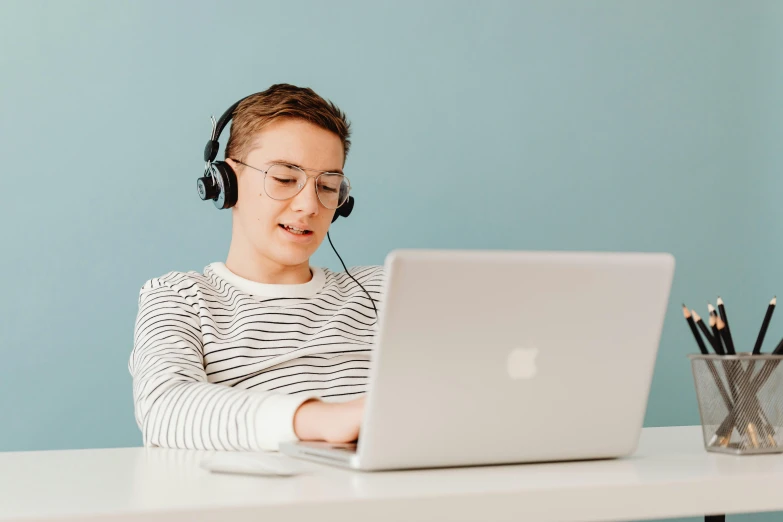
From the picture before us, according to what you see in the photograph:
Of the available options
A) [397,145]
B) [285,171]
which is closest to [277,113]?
[285,171]

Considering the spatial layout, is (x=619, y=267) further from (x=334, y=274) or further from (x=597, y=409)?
(x=334, y=274)

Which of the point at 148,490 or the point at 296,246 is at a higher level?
the point at 296,246

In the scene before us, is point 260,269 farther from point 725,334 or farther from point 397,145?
point 725,334

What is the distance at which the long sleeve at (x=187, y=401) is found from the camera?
40.4 inches

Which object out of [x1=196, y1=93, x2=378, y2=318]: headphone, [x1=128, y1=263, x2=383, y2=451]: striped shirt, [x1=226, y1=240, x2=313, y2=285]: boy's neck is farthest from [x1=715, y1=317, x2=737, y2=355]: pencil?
[x1=226, y1=240, x2=313, y2=285]: boy's neck

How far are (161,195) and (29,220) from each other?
0.95 feet

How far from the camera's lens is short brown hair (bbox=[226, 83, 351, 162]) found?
1666mm

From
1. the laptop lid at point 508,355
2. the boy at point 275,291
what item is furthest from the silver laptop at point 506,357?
the boy at point 275,291

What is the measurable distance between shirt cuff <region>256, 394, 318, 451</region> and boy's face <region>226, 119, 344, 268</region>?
66 cm

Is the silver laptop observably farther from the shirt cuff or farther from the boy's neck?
the boy's neck

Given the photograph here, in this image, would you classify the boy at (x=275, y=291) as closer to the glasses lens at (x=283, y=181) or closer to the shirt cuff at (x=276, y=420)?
the glasses lens at (x=283, y=181)

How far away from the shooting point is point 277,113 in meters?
1.66

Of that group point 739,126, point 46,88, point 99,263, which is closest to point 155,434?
point 99,263

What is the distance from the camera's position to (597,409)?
896 mm
